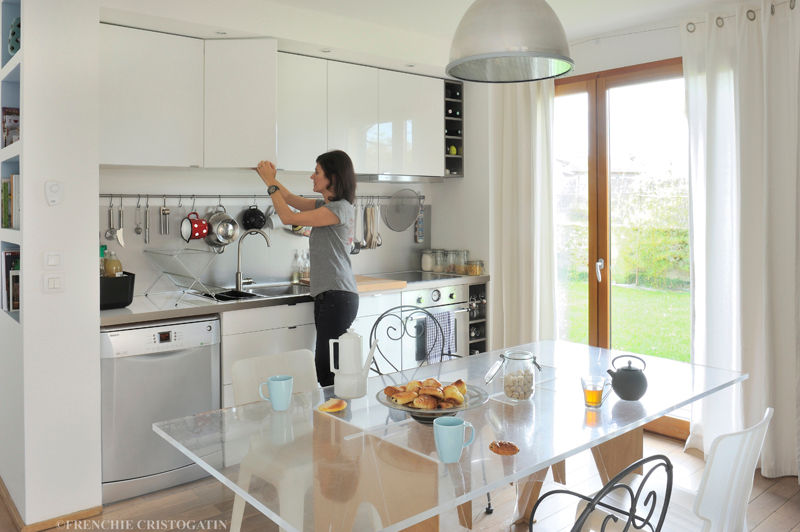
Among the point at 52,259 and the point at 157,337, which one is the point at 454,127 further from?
the point at 52,259

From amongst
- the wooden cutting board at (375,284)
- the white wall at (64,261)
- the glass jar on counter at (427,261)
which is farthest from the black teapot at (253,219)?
the glass jar on counter at (427,261)

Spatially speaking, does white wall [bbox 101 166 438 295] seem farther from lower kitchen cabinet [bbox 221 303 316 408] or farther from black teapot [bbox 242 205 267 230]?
lower kitchen cabinet [bbox 221 303 316 408]

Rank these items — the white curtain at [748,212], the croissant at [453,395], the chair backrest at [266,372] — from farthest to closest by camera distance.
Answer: the white curtain at [748,212] → the chair backrest at [266,372] → the croissant at [453,395]

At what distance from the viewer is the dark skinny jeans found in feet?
11.1

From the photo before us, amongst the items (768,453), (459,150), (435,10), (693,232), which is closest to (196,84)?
(435,10)

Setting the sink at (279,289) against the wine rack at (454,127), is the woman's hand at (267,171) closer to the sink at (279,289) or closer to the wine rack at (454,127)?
the sink at (279,289)

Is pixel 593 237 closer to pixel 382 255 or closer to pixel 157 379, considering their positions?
pixel 382 255

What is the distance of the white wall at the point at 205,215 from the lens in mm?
3559

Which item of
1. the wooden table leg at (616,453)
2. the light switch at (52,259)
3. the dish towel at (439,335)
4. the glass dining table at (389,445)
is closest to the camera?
the glass dining table at (389,445)

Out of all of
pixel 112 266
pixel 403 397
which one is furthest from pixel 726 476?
pixel 112 266

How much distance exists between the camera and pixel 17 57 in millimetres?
2727

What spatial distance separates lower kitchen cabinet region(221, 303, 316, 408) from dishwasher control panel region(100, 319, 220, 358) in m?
0.09

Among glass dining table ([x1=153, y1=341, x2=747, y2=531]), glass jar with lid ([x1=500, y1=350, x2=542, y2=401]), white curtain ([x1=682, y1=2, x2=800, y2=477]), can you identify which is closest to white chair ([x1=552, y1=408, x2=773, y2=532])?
glass dining table ([x1=153, y1=341, x2=747, y2=531])

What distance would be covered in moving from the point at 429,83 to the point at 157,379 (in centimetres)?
261
